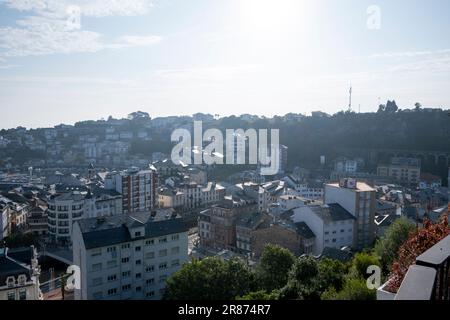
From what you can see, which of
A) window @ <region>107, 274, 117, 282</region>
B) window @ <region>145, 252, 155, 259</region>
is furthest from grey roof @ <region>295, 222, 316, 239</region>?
window @ <region>107, 274, 117, 282</region>

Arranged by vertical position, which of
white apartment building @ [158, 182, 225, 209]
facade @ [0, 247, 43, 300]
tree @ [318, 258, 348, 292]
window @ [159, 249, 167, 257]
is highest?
tree @ [318, 258, 348, 292]

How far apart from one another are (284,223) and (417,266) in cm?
978

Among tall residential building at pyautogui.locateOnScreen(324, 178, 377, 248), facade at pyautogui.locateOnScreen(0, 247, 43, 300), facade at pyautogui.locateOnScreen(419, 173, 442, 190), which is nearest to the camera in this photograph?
facade at pyautogui.locateOnScreen(0, 247, 43, 300)

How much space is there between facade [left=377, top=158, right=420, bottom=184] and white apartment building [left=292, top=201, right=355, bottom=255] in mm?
13215

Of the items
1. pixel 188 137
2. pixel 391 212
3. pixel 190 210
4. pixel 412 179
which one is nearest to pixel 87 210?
pixel 190 210

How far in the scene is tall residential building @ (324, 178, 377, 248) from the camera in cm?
1157

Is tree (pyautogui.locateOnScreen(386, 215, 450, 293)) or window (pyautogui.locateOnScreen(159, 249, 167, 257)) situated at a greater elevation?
tree (pyautogui.locateOnScreen(386, 215, 450, 293))

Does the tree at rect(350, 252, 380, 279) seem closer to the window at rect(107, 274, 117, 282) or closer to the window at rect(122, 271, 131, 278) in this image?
the window at rect(122, 271, 131, 278)

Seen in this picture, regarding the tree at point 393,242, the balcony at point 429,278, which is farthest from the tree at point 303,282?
the balcony at point 429,278

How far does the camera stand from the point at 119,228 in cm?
787

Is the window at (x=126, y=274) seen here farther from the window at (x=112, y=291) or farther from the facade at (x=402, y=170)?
the facade at (x=402, y=170)

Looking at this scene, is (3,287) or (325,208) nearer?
(3,287)

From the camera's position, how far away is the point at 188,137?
35.7 m
